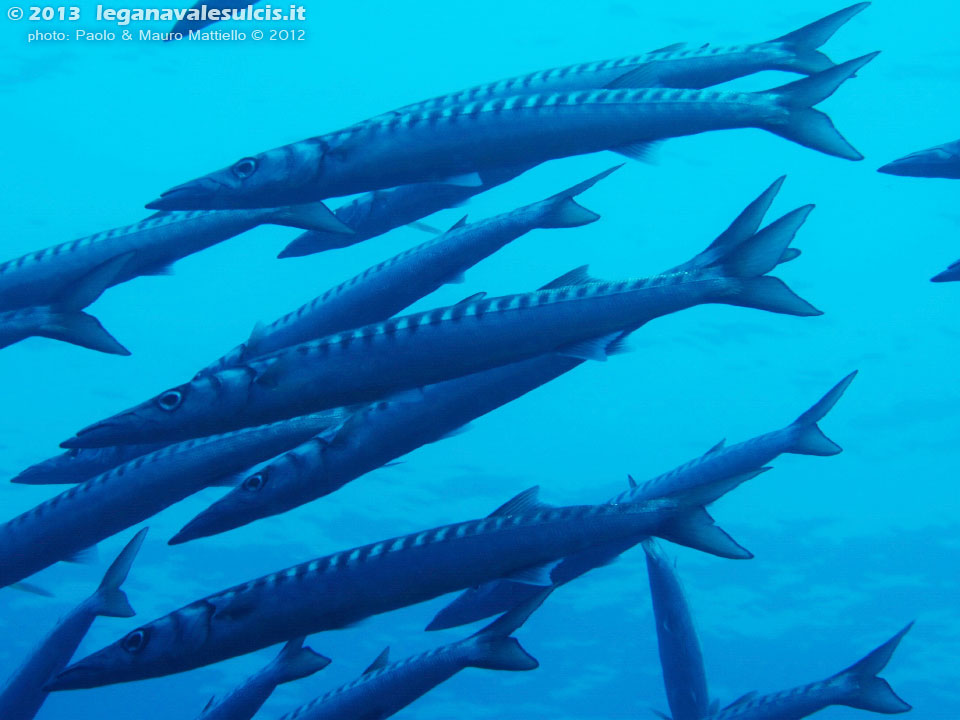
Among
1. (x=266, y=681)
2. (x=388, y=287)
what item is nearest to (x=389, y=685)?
(x=266, y=681)

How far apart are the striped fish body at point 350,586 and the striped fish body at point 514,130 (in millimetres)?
1891

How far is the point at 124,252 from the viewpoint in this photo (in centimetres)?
487

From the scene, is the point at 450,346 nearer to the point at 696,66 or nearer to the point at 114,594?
the point at 696,66

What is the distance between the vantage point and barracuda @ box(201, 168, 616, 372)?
16.3ft

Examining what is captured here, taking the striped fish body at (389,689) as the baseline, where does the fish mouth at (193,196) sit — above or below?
above

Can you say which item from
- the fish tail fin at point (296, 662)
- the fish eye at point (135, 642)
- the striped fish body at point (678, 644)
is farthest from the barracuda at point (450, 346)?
the striped fish body at point (678, 644)

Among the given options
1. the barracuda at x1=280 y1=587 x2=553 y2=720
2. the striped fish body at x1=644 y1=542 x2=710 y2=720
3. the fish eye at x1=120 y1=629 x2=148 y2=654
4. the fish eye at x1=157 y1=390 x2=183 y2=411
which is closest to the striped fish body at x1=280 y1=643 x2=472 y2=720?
the barracuda at x1=280 y1=587 x2=553 y2=720

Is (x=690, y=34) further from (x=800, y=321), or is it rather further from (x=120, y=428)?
(x=120, y=428)

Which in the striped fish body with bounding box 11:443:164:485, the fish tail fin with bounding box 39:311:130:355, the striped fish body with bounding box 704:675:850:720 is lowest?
the striped fish body with bounding box 704:675:850:720

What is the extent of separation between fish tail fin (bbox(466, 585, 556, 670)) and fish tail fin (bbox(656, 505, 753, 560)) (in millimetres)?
933

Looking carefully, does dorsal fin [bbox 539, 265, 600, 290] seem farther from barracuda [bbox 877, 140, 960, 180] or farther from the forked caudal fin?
the forked caudal fin

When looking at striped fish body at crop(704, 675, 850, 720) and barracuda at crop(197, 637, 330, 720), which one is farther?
striped fish body at crop(704, 675, 850, 720)

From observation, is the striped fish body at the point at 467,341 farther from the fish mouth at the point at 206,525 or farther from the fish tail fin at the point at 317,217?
the fish mouth at the point at 206,525

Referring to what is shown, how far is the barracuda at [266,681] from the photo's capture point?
5.19m
